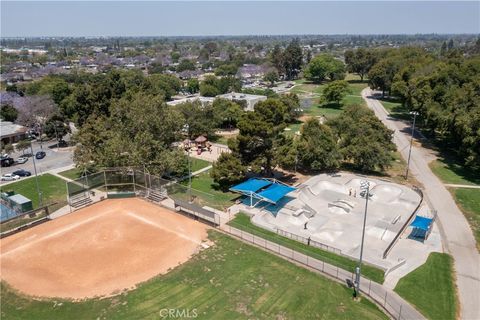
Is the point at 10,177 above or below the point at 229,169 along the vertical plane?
below

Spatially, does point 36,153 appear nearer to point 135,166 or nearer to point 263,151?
point 135,166

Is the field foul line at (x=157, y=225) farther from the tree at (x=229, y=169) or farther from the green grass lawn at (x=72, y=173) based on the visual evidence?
the green grass lawn at (x=72, y=173)

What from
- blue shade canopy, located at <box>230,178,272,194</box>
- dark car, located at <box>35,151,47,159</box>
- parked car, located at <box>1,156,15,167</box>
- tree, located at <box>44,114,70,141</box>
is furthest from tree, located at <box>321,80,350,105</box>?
parked car, located at <box>1,156,15,167</box>

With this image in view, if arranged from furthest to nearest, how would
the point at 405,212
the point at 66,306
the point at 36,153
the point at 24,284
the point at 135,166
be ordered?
the point at 36,153, the point at 135,166, the point at 405,212, the point at 24,284, the point at 66,306

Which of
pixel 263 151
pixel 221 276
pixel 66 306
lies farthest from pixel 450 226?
pixel 66 306

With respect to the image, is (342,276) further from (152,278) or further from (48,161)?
(48,161)

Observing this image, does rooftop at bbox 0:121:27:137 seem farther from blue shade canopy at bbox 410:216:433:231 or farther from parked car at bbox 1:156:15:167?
blue shade canopy at bbox 410:216:433:231

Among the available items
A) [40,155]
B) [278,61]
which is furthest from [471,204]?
[278,61]
